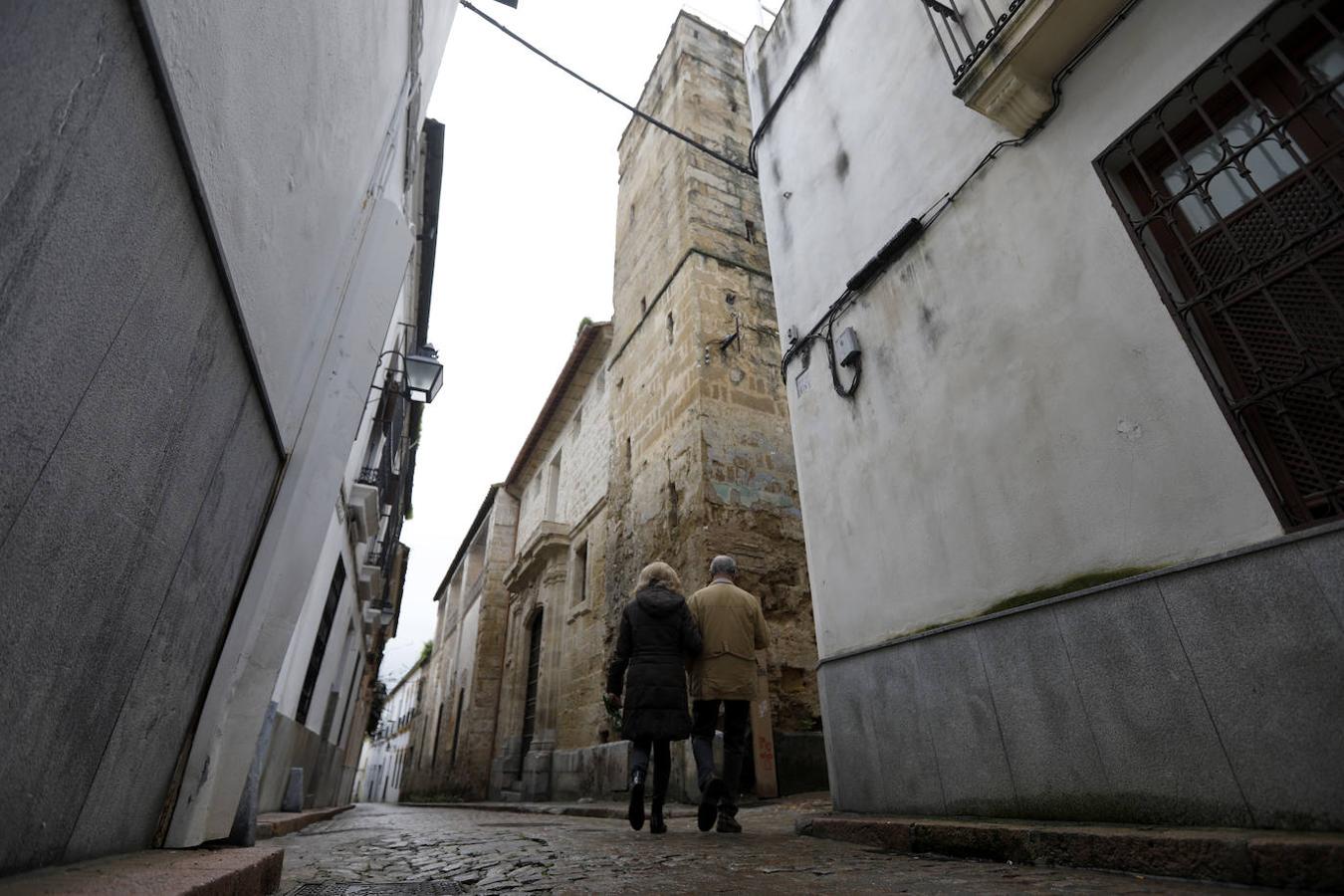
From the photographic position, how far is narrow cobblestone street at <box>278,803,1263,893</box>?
197 centimetres

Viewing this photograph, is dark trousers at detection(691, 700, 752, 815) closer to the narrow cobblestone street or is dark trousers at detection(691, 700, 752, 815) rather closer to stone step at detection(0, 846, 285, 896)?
the narrow cobblestone street

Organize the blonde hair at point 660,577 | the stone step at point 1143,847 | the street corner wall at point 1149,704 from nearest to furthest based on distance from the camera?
the stone step at point 1143,847 < the street corner wall at point 1149,704 < the blonde hair at point 660,577

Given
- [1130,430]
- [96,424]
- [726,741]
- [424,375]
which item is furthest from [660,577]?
[424,375]

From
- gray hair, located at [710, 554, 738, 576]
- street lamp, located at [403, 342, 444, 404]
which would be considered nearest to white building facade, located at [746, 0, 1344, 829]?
gray hair, located at [710, 554, 738, 576]

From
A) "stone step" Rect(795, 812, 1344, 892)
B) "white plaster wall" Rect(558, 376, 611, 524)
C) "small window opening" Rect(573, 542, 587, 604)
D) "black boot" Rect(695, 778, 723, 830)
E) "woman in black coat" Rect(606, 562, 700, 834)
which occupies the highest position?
"white plaster wall" Rect(558, 376, 611, 524)

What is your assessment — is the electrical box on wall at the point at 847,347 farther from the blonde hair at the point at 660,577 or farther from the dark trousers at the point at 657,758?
the dark trousers at the point at 657,758

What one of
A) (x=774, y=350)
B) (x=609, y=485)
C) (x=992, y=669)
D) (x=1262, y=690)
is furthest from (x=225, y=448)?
(x=609, y=485)

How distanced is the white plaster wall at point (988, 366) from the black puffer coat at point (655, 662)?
0.93 m

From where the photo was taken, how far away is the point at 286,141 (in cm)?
224

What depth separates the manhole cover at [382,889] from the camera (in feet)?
6.84

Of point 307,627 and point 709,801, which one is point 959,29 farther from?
point 307,627

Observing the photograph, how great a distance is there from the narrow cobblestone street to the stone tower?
337cm

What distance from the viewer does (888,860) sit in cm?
254

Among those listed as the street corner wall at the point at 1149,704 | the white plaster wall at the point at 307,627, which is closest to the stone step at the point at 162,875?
the street corner wall at the point at 1149,704
